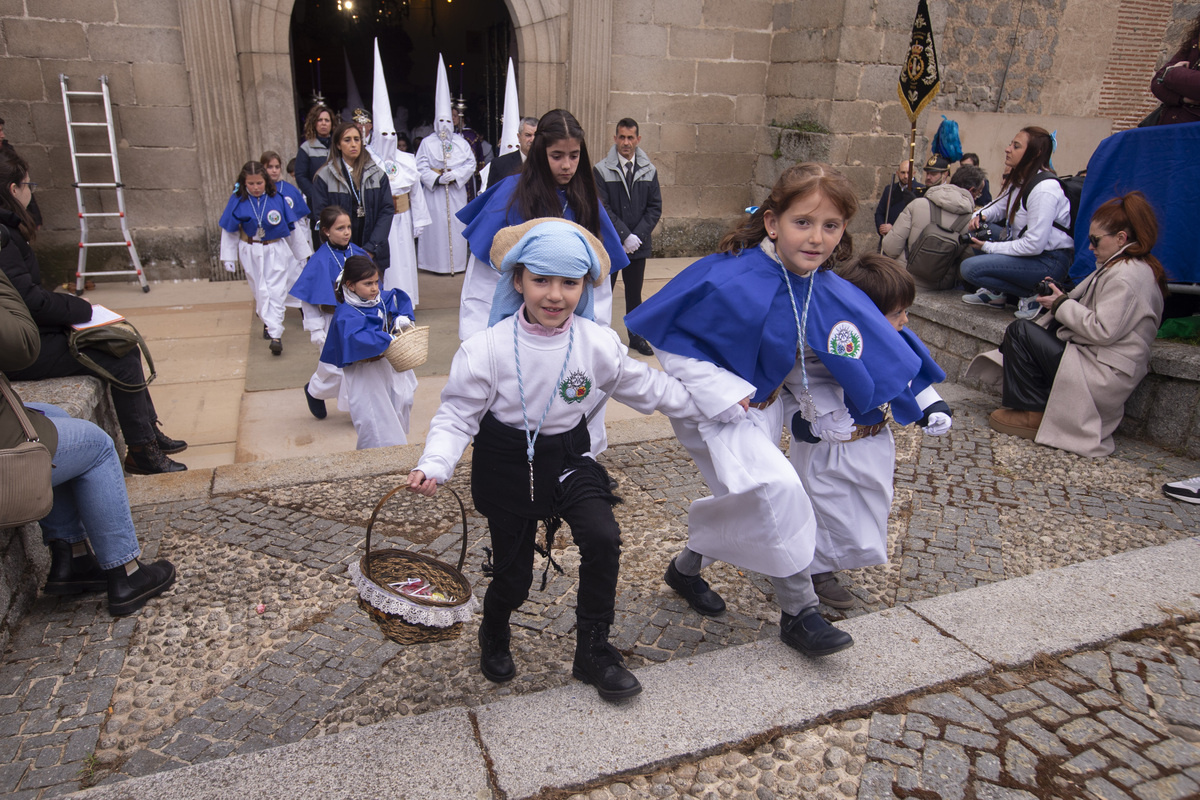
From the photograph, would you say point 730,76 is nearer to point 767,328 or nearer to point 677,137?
point 677,137

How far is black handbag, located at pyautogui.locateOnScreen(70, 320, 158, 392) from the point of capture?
378 cm

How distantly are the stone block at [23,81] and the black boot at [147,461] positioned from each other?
565 centimetres

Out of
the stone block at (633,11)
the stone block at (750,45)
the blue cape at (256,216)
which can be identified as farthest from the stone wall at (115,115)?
the stone block at (750,45)

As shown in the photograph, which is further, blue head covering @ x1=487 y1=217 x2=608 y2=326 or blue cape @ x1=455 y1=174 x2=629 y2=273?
blue cape @ x1=455 y1=174 x2=629 y2=273

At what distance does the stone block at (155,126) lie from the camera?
8.11 metres

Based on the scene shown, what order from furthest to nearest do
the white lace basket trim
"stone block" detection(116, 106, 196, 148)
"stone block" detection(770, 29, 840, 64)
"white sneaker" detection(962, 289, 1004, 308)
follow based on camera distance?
"stone block" detection(770, 29, 840, 64)
"stone block" detection(116, 106, 196, 148)
"white sneaker" detection(962, 289, 1004, 308)
the white lace basket trim

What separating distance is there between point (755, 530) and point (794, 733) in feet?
1.95

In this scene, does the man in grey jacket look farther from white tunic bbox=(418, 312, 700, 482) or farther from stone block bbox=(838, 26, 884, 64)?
white tunic bbox=(418, 312, 700, 482)

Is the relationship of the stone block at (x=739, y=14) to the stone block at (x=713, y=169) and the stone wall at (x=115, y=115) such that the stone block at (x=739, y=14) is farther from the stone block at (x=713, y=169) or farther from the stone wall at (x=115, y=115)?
the stone wall at (x=115, y=115)

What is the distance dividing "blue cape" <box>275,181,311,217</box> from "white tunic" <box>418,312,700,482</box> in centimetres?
560

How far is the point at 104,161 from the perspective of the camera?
323 inches

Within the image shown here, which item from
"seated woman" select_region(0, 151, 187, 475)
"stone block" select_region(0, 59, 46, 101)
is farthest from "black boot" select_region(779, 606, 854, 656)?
"stone block" select_region(0, 59, 46, 101)

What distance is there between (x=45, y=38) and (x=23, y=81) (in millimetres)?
467

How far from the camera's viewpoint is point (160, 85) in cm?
807
